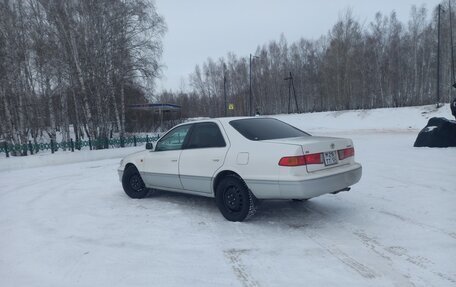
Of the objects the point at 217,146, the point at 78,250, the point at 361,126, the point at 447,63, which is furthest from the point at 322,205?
the point at 447,63

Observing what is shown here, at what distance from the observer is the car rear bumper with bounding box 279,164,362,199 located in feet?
13.4

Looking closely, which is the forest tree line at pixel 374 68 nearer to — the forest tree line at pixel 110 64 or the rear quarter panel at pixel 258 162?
the forest tree line at pixel 110 64

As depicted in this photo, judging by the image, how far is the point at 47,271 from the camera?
11.4 feet

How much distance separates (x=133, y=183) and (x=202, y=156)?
7.68 feet

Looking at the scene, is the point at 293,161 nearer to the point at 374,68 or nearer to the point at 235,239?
the point at 235,239

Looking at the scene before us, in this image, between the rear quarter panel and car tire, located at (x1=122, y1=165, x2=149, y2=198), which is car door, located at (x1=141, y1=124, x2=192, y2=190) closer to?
car tire, located at (x1=122, y1=165, x2=149, y2=198)

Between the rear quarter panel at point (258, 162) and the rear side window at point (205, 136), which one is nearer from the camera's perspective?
the rear quarter panel at point (258, 162)

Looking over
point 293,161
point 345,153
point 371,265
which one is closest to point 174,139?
point 293,161

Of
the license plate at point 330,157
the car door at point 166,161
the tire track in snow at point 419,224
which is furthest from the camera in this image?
the car door at point 166,161

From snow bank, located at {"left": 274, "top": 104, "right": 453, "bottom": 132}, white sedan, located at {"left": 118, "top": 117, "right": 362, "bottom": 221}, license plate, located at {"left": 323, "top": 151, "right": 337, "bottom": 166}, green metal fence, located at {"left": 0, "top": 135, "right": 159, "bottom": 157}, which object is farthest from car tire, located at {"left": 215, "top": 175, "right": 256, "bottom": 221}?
snow bank, located at {"left": 274, "top": 104, "right": 453, "bottom": 132}

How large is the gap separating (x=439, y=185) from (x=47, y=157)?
14851mm

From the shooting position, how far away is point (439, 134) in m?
11.4

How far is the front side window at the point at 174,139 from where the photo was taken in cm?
569

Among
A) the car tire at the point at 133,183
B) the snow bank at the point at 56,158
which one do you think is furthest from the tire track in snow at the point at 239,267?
the snow bank at the point at 56,158
